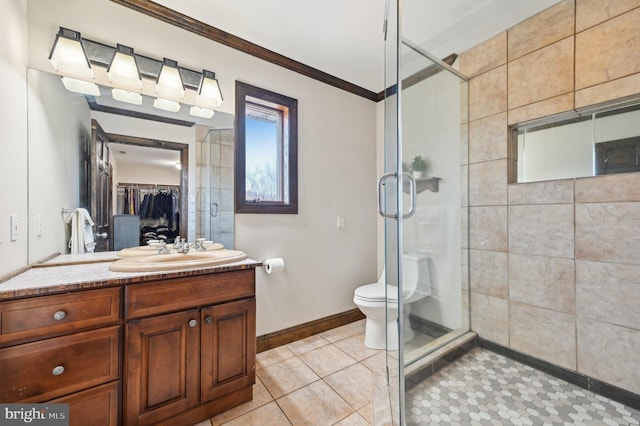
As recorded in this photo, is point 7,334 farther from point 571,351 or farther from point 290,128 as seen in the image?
point 571,351

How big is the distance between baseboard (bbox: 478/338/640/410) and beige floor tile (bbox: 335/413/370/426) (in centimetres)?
115

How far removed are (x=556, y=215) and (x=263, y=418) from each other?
206 centimetres

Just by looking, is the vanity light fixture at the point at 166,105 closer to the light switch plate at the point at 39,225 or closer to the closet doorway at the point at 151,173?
the closet doorway at the point at 151,173

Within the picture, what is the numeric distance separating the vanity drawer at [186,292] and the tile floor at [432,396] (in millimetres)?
612

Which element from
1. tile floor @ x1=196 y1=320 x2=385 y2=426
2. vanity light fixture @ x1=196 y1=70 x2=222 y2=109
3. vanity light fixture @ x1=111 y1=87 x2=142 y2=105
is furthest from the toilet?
vanity light fixture @ x1=111 y1=87 x2=142 y2=105

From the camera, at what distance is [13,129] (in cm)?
115

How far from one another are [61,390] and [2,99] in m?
1.16

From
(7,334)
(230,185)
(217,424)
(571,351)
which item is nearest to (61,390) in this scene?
(7,334)

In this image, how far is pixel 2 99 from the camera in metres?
1.07

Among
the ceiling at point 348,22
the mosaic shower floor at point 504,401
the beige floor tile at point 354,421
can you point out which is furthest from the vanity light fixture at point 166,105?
the mosaic shower floor at point 504,401

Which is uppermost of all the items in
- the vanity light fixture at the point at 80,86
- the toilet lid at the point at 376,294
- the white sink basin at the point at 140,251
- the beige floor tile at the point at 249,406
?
the vanity light fixture at the point at 80,86

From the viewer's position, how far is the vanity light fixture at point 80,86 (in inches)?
56.4

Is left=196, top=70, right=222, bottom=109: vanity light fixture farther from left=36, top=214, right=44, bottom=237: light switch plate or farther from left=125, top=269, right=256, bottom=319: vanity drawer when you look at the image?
left=125, top=269, right=256, bottom=319: vanity drawer

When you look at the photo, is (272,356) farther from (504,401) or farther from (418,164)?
(418,164)
